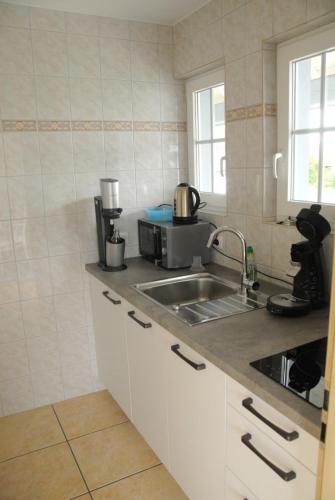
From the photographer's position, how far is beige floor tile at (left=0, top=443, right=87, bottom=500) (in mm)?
1935

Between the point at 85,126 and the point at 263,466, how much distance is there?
79.0 inches

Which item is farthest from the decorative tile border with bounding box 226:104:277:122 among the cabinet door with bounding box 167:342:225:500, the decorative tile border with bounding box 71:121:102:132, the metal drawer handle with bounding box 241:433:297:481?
the metal drawer handle with bounding box 241:433:297:481

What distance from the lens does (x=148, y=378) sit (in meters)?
1.92

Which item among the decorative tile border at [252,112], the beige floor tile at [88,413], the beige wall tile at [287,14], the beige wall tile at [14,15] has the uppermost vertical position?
the beige wall tile at [14,15]

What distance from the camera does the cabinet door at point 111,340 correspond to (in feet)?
7.12

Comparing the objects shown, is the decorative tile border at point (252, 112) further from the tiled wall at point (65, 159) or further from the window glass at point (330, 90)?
the tiled wall at point (65, 159)

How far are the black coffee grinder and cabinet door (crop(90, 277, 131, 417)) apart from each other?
0.83 meters

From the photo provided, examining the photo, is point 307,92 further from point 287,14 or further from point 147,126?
point 147,126

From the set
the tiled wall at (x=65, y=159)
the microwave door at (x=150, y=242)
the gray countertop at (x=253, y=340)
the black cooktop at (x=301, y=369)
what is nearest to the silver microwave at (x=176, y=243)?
the microwave door at (x=150, y=242)

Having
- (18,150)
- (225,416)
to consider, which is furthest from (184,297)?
(18,150)

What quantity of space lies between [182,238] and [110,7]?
1.33 metres

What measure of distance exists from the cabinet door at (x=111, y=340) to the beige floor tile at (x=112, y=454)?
15 cm

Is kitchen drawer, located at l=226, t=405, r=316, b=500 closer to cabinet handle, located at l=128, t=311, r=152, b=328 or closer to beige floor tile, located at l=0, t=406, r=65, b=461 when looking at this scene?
cabinet handle, located at l=128, t=311, r=152, b=328

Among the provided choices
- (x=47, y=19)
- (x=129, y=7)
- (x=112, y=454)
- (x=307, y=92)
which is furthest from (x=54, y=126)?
(x=112, y=454)
